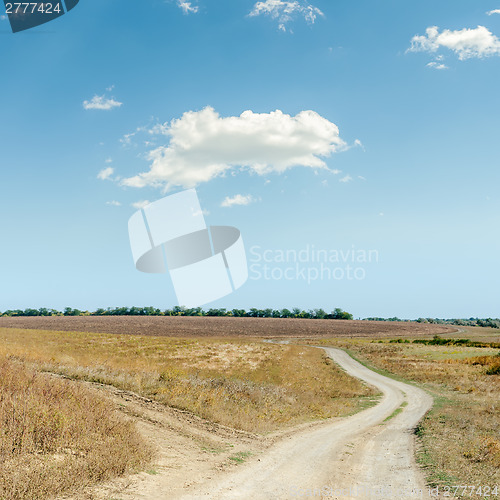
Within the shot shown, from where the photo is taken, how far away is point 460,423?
20.4 m

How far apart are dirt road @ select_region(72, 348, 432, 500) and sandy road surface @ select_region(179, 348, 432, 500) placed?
0.03 meters

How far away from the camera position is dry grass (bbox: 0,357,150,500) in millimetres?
7824

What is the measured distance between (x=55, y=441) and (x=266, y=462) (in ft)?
20.7

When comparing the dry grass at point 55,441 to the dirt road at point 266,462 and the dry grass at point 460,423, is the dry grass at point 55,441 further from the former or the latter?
the dry grass at point 460,423

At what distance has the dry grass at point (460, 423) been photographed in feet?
39.4

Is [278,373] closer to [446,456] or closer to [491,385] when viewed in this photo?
[491,385]

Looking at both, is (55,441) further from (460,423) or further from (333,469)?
(460,423)

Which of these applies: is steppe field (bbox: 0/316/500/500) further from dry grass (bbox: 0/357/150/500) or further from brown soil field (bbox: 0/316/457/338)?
brown soil field (bbox: 0/316/457/338)

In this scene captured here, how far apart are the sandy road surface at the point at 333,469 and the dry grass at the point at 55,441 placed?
2.44m

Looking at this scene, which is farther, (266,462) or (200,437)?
(200,437)

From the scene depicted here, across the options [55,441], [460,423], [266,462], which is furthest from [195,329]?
[55,441]

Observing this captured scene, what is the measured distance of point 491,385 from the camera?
37.1 meters

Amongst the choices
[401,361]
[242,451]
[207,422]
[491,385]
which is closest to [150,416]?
[207,422]

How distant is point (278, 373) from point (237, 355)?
1589 cm
